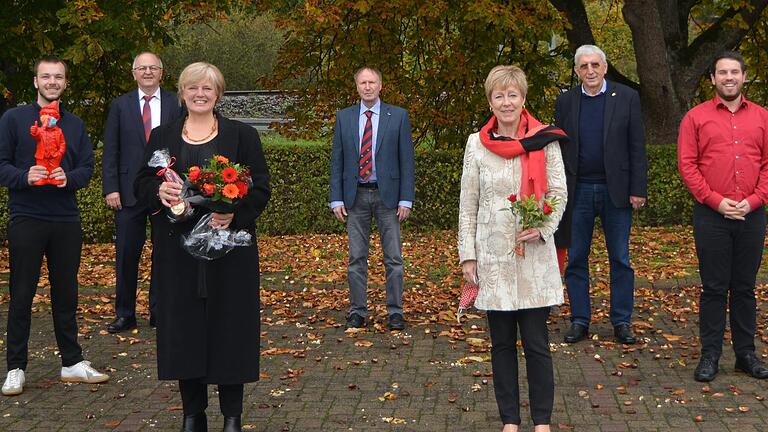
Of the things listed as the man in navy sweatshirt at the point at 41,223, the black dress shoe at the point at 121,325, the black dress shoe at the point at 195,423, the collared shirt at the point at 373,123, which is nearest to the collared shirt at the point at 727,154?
the collared shirt at the point at 373,123

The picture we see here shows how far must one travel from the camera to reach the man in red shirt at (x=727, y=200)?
7.07 m

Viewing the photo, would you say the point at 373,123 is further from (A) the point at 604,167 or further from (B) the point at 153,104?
(A) the point at 604,167

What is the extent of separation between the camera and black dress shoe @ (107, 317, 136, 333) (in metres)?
9.14

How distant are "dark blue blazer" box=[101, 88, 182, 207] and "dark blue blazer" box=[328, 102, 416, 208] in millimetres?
1398

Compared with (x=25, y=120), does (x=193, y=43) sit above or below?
above

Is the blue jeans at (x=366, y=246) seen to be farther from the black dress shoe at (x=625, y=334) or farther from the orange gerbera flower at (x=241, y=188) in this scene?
the orange gerbera flower at (x=241, y=188)

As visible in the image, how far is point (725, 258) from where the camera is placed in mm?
7176

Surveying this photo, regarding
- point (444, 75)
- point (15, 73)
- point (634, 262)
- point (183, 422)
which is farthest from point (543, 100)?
point (183, 422)

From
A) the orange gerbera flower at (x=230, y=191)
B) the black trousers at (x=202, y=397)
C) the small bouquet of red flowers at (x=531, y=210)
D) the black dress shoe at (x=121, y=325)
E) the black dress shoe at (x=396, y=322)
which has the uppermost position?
the orange gerbera flower at (x=230, y=191)

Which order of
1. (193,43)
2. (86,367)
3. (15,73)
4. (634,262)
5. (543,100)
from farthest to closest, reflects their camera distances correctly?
(193,43), (543,100), (15,73), (634,262), (86,367)

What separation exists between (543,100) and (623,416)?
11254 mm

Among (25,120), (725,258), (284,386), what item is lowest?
(284,386)

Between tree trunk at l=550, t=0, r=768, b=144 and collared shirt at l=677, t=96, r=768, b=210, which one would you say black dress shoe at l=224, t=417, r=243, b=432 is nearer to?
collared shirt at l=677, t=96, r=768, b=210

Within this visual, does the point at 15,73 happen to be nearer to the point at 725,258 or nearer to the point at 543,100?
the point at 543,100
